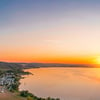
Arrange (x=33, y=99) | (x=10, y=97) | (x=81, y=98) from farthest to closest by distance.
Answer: (x=81, y=98) < (x=10, y=97) < (x=33, y=99)

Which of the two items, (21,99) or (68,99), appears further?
(68,99)

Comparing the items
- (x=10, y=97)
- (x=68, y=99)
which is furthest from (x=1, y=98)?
(x=68, y=99)

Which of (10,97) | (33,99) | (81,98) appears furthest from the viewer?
(81,98)

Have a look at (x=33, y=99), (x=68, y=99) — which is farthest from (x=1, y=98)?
(x=68, y=99)

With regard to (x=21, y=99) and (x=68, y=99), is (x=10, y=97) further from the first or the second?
(x=68, y=99)

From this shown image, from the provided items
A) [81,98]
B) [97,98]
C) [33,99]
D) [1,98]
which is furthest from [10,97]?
[97,98]

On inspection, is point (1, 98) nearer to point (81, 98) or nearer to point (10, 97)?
point (10, 97)

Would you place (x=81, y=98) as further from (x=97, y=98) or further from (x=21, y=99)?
(x=21, y=99)
